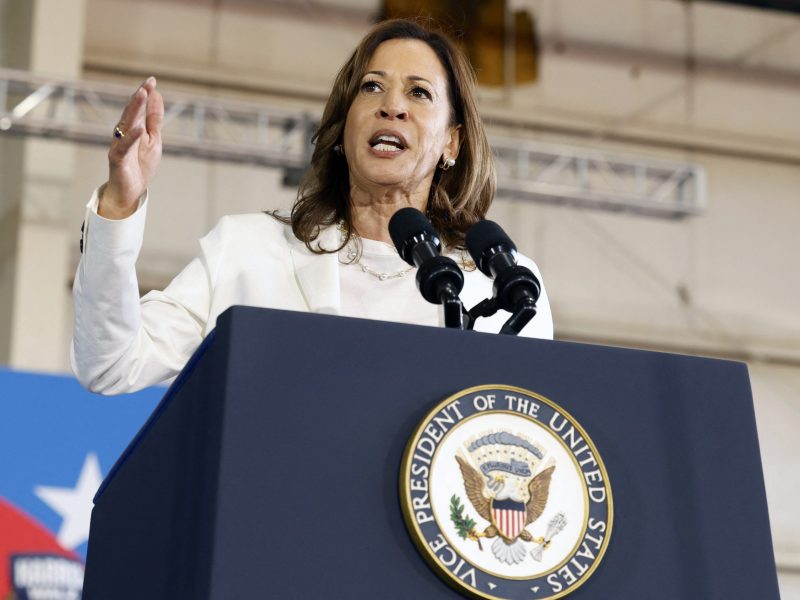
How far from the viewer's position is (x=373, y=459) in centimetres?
101

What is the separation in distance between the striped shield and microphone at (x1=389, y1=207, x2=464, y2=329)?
203mm

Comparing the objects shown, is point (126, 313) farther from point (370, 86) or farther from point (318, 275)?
point (370, 86)

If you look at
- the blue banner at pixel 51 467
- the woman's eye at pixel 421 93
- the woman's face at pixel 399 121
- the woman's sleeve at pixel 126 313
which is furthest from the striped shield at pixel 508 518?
the blue banner at pixel 51 467

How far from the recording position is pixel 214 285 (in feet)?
5.15

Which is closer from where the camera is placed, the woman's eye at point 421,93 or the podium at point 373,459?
the podium at point 373,459

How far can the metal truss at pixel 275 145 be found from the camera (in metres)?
6.31

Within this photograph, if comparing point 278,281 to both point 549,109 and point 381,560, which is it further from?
point 549,109

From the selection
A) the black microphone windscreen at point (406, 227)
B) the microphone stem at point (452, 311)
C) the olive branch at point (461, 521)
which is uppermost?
the black microphone windscreen at point (406, 227)

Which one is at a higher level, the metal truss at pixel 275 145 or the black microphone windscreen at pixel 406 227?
the metal truss at pixel 275 145

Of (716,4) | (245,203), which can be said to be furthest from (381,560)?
(716,4)

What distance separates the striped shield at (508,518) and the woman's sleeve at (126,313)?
435mm

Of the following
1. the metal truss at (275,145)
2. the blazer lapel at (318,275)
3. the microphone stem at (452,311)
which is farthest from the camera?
the metal truss at (275,145)

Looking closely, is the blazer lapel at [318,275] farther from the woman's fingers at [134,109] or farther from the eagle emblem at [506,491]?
the eagle emblem at [506,491]

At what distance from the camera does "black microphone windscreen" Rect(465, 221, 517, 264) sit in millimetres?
1261
